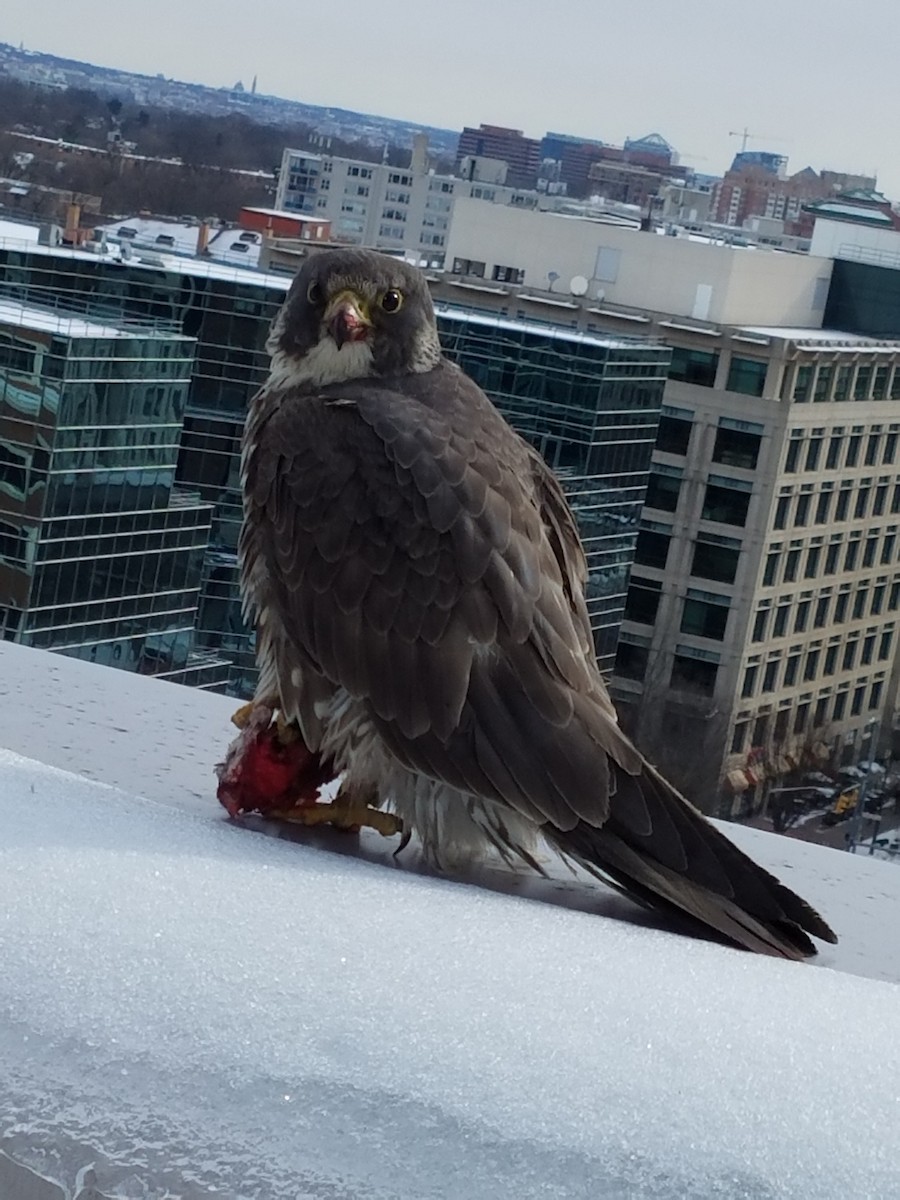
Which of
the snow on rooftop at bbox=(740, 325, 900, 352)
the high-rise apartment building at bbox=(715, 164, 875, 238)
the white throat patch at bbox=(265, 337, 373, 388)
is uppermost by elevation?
the high-rise apartment building at bbox=(715, 164, 875, 238)

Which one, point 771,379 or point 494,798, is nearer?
point 494,798

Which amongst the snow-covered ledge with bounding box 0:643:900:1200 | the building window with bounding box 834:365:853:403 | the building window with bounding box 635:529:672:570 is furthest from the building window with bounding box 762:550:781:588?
the snow-covered ledge with bounding box 0:643:900:1200

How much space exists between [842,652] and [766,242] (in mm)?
10760

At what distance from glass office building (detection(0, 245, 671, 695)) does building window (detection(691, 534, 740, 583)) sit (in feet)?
3.93

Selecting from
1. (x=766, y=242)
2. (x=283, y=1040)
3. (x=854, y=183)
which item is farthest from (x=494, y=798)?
(x=854, y=183)

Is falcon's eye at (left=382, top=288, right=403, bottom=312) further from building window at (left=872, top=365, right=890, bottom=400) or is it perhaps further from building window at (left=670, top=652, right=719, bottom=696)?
building window at (left=872, top=365, right=890, bottom=400)

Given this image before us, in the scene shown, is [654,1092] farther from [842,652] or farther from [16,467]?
[842,652]

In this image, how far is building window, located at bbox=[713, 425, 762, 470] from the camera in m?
18.6

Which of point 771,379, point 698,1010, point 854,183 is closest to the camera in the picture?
point 698,1010

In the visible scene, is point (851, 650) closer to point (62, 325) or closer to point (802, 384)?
point (802, 384)

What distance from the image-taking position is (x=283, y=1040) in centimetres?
91

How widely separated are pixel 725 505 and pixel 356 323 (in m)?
16.8

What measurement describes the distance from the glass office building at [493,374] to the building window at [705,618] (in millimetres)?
765

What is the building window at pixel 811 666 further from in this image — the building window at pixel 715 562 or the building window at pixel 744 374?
the building window at pixel 744 374
